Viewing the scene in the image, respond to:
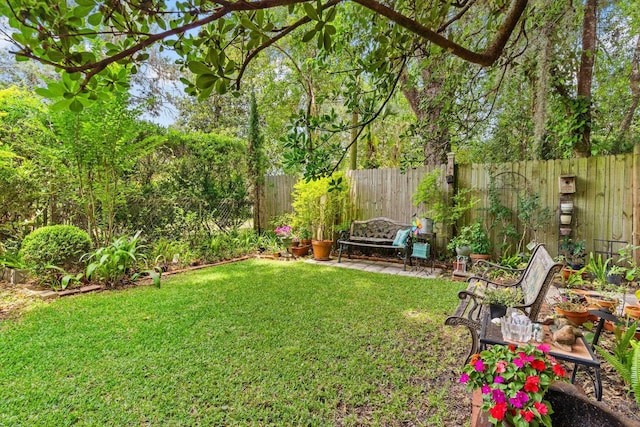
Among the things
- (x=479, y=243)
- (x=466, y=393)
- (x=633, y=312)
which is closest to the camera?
(x=466, y=393)

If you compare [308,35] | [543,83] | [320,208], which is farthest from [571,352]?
[320,208]

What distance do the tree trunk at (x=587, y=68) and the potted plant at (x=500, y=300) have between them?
11.1ft

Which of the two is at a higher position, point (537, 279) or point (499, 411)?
point (537, 279)

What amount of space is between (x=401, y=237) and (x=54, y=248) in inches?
196

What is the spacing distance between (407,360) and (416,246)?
2899 mm

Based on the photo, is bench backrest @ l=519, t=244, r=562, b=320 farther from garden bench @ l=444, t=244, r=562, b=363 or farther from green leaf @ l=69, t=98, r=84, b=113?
green leaf @ l=69, t=98, r=84, b=113

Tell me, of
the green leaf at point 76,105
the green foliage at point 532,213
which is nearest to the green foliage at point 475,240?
the green foliage at point 532,213

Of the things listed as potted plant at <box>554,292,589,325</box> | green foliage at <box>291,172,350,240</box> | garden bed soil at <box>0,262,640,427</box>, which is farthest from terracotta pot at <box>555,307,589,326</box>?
green foliage at <box>291,172,350,240</box>

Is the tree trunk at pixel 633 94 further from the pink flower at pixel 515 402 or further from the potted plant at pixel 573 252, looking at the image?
the pink flower at pixel 515 402

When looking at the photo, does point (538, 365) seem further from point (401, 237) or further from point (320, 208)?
point (320, 208)

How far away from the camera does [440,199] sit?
5.09 meters

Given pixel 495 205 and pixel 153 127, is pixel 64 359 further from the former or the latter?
Answer: pixel 495 205

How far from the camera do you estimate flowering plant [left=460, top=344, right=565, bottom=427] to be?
1.11 metres

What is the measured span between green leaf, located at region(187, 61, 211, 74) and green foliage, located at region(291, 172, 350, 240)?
16.8 feet
